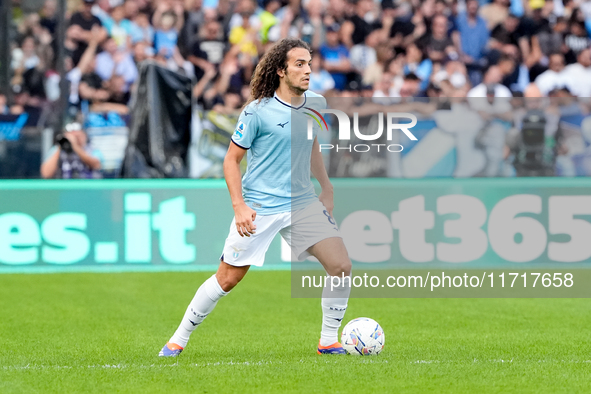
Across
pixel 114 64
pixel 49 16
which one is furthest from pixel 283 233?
pixel 49 16

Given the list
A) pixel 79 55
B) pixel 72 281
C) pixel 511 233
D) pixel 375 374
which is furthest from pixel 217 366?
pixel 79 55

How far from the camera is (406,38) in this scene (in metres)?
15.1

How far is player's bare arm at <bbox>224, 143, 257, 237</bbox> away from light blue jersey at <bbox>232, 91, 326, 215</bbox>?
15cm

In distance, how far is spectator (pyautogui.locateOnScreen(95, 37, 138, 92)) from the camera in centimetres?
1397

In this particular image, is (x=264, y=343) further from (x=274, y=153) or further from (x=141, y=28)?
(x=141, y=28)

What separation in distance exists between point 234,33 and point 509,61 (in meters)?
4.44

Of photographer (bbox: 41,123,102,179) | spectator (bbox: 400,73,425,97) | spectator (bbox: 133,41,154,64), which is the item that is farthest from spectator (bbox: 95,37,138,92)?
spectator (bbox: 400,73,425,97)

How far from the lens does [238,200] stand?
5.59 meters

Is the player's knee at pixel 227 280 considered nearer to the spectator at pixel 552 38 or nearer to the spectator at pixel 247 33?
the spectator at pixel 247 33

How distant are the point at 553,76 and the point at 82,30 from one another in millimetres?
7490

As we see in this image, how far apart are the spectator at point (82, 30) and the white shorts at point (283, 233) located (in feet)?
30.3

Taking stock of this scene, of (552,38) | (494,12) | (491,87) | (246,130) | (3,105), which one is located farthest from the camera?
(494,12)

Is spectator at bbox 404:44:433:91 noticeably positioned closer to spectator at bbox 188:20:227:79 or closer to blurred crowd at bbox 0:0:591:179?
blurred crowd at bbox 0:0:591:179

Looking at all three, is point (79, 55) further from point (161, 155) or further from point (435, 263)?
point (435, 263)
